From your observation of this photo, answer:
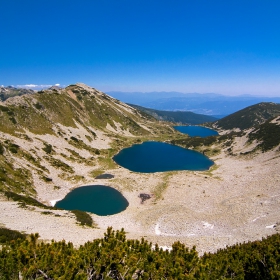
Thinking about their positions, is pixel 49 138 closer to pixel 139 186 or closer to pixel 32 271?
pixel 139 186

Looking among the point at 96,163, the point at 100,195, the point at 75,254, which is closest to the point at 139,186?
the point at 100,195

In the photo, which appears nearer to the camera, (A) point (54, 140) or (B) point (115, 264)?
(B) point (115, 264)

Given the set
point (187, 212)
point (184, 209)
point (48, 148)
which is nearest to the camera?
point (187, 212)

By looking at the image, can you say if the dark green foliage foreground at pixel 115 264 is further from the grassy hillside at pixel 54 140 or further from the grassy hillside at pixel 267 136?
the grassy hillside at pixel 267 136

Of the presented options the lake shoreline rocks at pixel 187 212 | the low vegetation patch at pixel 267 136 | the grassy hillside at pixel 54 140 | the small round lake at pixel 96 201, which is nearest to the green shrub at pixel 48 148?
the grassy hillside at pixel 54 140

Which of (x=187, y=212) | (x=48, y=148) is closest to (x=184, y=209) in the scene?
(x=187, y=212)

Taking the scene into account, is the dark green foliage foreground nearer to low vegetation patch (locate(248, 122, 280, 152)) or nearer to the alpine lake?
the alpine lake

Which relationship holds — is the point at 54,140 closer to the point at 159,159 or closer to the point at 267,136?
the point at 159,159
